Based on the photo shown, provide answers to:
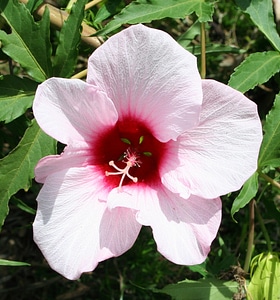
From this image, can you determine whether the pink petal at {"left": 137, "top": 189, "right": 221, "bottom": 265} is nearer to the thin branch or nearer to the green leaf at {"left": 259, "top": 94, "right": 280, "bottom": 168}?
the green leaf at {"left": 259, "top": 94, "right": 280, "bottom": 168}

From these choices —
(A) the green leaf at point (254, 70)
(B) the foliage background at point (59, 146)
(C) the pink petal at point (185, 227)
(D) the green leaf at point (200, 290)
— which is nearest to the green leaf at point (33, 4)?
(B) the foliage background at point (59, 146)

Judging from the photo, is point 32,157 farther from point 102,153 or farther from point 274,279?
point 274,279

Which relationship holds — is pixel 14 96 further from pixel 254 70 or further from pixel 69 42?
pixel 254 70

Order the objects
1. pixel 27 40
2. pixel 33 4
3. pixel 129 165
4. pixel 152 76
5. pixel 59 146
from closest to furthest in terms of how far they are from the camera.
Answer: pixel 152 76, pixel 129 165, pixel 27 40, pixel 33 4, pixel 59 146

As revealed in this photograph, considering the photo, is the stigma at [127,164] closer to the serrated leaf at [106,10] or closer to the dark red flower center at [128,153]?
the dark red flower center at [128,153]

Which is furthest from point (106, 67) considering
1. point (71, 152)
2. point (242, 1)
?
point (242, 1)

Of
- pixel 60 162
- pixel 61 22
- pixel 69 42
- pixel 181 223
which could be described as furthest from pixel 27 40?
pixel 181 223
